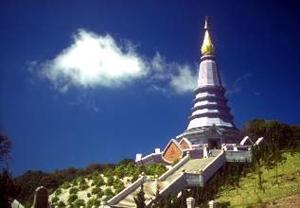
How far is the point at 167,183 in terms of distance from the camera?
35.3 meters

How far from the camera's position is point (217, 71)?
63.5m

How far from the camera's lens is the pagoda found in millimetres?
49906

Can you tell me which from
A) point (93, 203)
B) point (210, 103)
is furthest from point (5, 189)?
point (210, 103)

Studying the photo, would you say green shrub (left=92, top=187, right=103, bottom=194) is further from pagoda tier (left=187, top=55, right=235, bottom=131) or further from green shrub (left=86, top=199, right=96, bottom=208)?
pagoda tier (left=187, top=55, right=235, bottom=131)

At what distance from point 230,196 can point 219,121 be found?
2531 cm

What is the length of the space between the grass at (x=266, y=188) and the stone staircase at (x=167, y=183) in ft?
7.82

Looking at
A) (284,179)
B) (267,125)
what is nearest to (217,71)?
(267,125)

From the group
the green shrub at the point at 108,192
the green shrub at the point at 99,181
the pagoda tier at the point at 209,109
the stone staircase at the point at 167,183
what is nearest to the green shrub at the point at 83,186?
the green shrub at the point at 99,181

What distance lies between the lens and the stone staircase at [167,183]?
1303 inches

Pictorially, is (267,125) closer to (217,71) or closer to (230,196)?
(217,71)

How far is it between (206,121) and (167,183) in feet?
72.9

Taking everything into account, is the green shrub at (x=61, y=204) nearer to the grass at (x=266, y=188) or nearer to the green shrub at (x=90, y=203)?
the green shrub at (x=90, y=203)

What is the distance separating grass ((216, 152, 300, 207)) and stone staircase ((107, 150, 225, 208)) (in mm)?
2385

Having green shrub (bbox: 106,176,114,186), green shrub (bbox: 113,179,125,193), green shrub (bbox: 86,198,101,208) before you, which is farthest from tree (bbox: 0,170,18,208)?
green shrub (bbox: 106,176,114,186)
